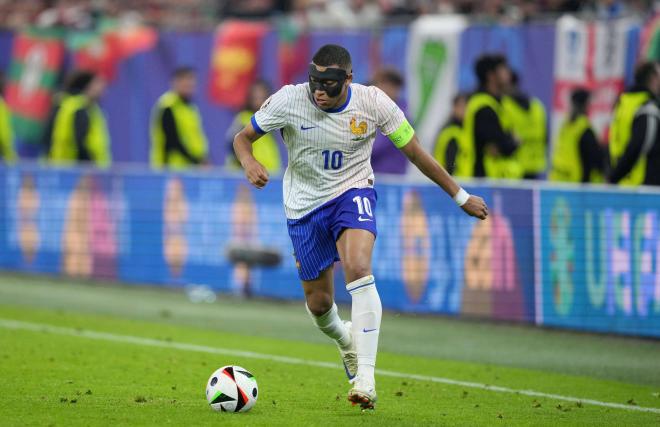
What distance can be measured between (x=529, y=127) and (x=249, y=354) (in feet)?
20.0

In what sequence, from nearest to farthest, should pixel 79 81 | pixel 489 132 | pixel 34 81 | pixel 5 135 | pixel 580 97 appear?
1. pixel 580 97
2. pixel 489 132
3. pixel 79 81
4. pixel 5 135
5. pixel 34 81

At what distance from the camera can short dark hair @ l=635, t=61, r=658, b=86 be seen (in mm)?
13727

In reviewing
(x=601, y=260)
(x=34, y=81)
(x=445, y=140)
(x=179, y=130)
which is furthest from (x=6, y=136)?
(x=601, y=260)

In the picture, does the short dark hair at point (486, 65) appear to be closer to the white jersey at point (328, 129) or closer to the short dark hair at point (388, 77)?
the short dark hair at point (388, 77)

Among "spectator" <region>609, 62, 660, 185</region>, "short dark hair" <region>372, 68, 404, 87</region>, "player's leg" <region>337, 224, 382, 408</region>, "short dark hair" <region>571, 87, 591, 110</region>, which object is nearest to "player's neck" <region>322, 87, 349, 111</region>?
"player's leg" <region>337, 224, 382, 408</region>

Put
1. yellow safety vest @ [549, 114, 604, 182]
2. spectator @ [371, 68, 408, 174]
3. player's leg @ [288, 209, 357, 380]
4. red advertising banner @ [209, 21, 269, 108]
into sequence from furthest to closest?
1. red advertising banner @ [209, 21, 269, 108]
2. spectator @ [371, 68, 408, 174]
3. yellow safety vest @ [549, 114, 604, 182]
4. player's leg @ [288, 209, 357, 380]

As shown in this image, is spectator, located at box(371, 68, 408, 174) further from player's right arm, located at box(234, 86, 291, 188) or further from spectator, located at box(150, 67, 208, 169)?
player's right arm, located at box(234, 86, 291, 188)

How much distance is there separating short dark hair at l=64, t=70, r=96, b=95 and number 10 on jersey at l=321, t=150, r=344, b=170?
11097 millimetres

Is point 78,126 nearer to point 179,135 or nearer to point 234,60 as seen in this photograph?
point 179,135

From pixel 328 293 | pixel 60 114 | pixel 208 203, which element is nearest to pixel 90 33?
pixel 60 114

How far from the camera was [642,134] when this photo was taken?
13.6m

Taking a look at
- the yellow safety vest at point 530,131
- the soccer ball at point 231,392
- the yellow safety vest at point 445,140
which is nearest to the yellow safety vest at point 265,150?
the yellow safety vest at point 445,140

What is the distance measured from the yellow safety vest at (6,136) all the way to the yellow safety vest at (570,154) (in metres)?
9.19

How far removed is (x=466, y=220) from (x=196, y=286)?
3.91 meters
